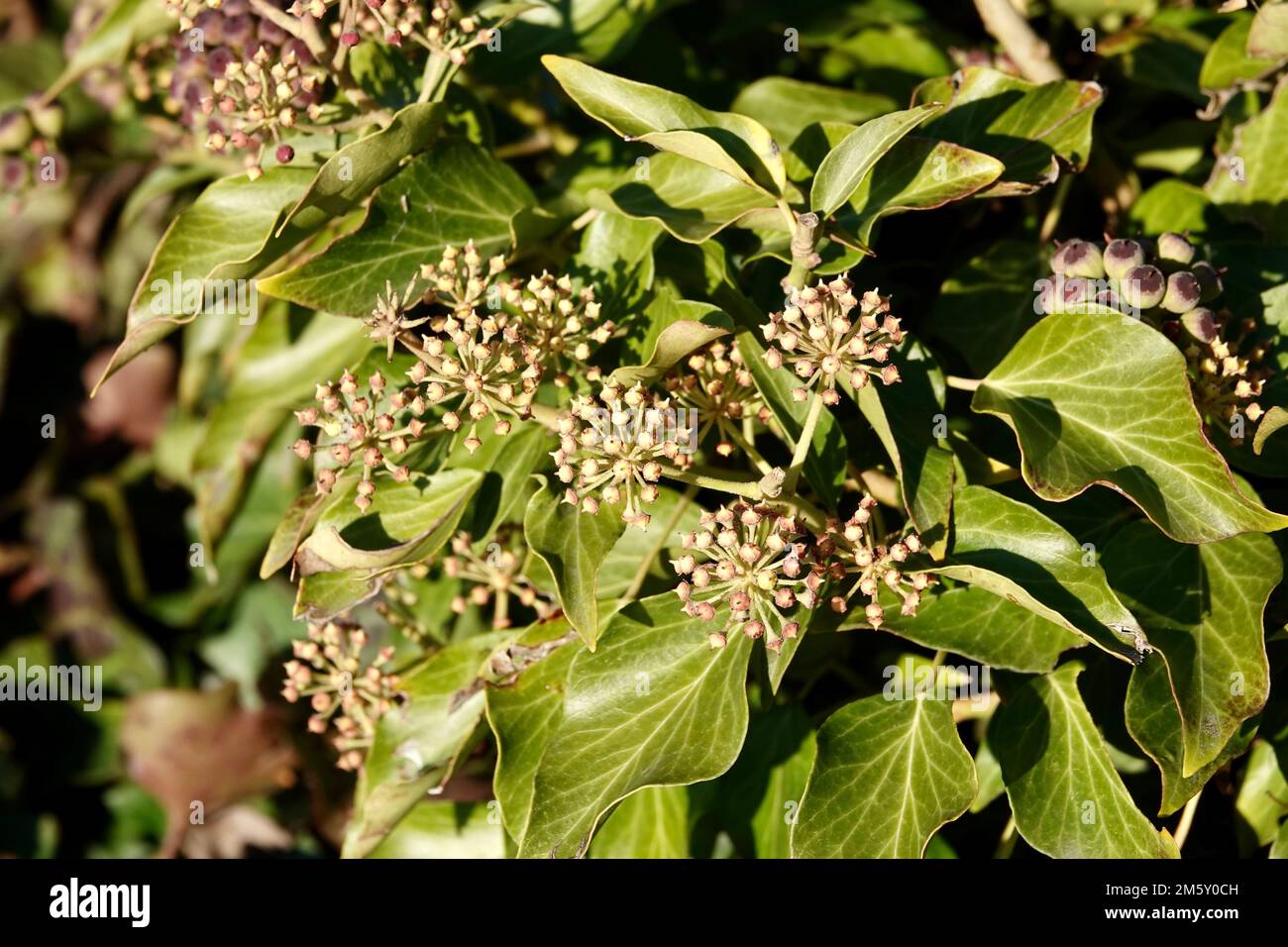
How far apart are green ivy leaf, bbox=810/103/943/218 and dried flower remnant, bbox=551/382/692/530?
29cm

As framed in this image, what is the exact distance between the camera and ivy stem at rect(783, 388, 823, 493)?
3.88ft

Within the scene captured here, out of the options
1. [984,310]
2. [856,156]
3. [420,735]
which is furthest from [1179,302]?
[420,735]

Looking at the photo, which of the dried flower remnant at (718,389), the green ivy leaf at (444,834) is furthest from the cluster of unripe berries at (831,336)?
the green ivy leaf at (444,834)

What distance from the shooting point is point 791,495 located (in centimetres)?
123

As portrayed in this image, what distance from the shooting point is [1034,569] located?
122cm

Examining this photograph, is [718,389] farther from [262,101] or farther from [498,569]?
[262,101]

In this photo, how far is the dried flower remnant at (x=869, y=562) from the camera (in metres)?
1.19

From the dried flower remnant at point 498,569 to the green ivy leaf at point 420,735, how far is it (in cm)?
5

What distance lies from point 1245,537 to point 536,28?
1.13 metres

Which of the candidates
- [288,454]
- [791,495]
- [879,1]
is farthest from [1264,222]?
[288,454]

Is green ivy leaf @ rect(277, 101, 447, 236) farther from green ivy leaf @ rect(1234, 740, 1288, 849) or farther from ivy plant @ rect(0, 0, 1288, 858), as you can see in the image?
green ivy leaf @ rect(1234, 740, 1288, 849)

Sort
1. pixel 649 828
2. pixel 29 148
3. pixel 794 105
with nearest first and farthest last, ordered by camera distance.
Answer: pixel 649 828, pixel 794 105, pixel 29 148

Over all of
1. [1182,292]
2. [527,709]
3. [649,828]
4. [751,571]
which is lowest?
[649,828]

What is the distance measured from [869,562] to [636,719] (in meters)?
0.30
